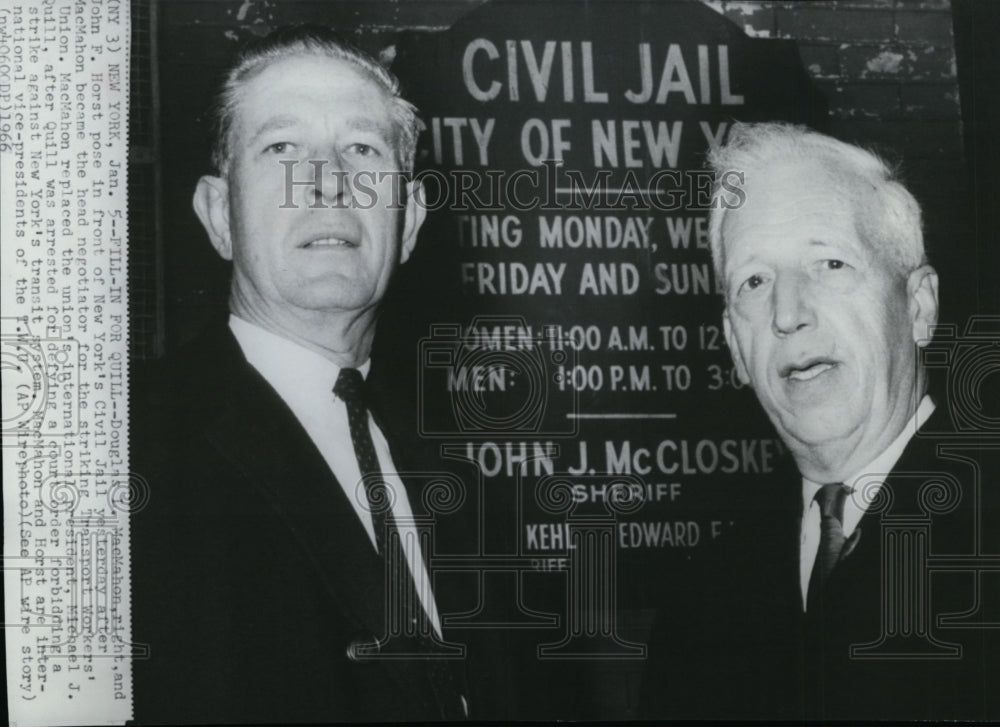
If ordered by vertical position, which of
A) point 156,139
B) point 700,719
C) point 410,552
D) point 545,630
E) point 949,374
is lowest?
point 700,719

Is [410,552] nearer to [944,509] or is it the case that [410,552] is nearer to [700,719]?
[700,719]

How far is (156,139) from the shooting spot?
10.1 ft

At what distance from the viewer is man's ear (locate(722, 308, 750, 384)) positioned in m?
3.14

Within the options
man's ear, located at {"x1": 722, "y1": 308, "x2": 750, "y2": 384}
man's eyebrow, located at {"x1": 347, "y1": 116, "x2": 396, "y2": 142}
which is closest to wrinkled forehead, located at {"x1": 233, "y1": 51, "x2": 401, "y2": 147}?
man's eyebrow, located at {"x1": 347, "y1": 116, "x2": 396, "y2": 142}

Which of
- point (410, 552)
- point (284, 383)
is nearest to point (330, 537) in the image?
point (410, 552)

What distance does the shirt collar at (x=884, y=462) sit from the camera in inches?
124

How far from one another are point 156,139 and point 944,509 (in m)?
2.26

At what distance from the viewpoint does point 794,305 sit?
310cm

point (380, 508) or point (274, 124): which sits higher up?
point (274, 124)

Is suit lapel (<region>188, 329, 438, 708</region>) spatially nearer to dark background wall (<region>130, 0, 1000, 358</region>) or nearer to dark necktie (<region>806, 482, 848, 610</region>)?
dark background wall (<region>130, 0, 1000, 358</region>)

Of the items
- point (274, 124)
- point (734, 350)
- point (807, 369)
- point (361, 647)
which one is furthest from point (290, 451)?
point (807, 369)

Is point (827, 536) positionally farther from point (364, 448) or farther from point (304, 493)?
point (304, 493)

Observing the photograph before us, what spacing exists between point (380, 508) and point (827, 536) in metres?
1.17

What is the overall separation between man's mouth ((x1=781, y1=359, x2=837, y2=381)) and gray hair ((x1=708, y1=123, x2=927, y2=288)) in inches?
11.7
